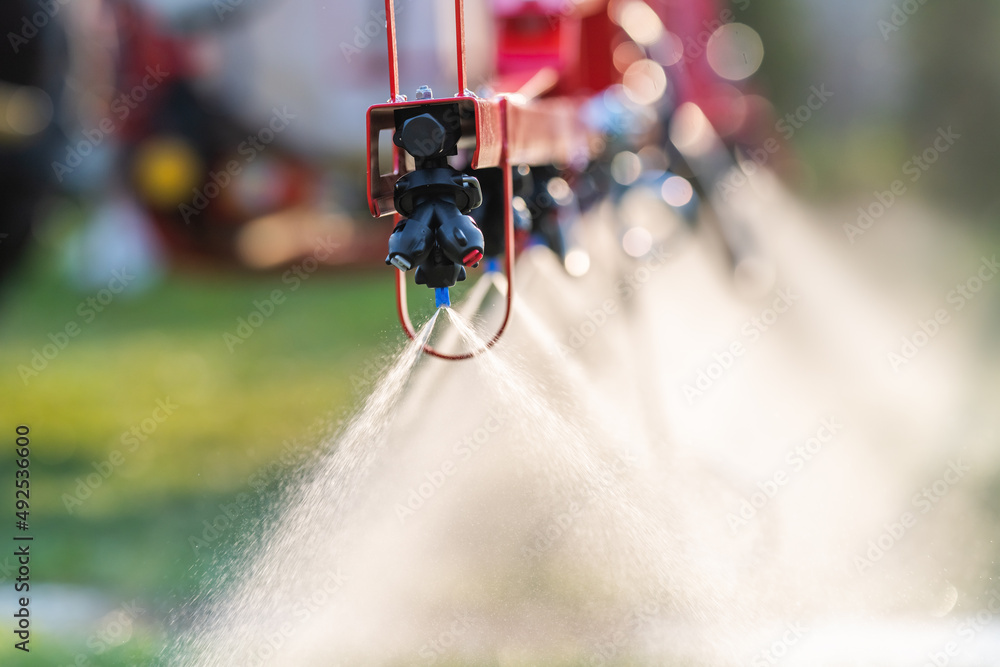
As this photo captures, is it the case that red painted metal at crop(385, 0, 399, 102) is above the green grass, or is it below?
above

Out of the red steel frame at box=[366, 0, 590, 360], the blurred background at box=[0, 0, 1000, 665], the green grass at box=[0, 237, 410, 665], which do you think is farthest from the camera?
the blurred background at box=[0, 0, 1000, 665]

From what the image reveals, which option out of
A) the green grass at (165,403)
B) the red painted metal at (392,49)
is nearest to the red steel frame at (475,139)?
the red painted metal at (392,49)

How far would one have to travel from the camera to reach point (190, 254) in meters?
9.45

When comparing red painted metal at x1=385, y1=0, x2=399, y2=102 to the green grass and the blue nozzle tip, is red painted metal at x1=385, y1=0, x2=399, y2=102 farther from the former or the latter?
the green grass

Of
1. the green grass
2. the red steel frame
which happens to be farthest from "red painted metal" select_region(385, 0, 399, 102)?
the green grass

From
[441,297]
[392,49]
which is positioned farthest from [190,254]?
[441,297]

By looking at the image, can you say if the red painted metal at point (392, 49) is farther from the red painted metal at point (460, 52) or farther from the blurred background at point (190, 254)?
the blurred background at point (190, 254)

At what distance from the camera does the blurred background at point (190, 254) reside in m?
3.91

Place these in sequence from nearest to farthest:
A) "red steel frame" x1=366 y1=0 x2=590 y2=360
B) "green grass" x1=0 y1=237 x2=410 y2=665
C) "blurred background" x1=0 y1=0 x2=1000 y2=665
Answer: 1. "red steel frame" x1=366 y1=0 x2=590 y2=360
2. "green grass" x1=0 y1=237 x2=410 y2=665
3. "blurred background" x1=0 y1=0 x2=1000 y2=665

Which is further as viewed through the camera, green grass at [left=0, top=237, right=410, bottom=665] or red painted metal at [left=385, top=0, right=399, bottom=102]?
green grass at [left=0, top=237, right=410, bottom=665]

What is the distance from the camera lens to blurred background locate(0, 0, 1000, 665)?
3.91 m

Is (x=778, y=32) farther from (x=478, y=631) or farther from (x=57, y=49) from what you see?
(x=478, y=631)

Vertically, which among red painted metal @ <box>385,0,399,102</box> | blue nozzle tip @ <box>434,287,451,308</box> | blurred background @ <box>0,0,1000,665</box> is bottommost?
blurred background @ <box>0,0,1000,665</box>

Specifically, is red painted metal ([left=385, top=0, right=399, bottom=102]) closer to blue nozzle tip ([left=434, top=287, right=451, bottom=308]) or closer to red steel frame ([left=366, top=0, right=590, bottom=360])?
red steel frame ([left=366, top=0, right=590, bottom=360])
